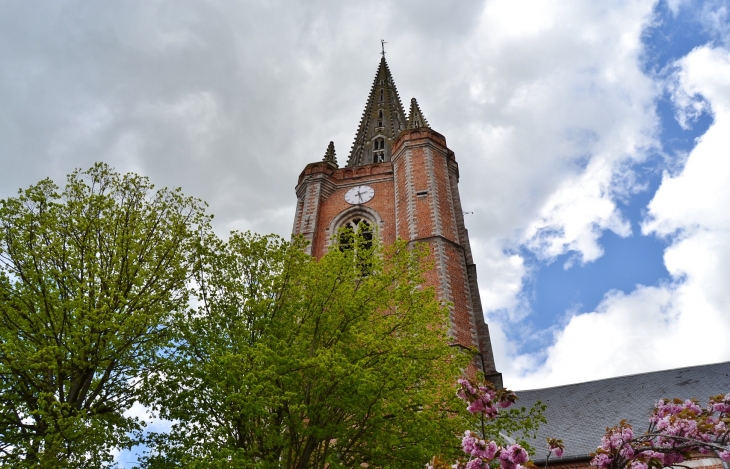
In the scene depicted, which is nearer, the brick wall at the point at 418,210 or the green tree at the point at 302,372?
the green tree at the point at 302,372

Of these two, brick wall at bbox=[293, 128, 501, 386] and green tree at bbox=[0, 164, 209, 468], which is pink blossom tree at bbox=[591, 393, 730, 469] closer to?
green tree at bbox=[0, 164, 209, 468]

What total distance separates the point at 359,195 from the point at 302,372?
17946mm

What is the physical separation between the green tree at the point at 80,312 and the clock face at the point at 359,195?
15.6m

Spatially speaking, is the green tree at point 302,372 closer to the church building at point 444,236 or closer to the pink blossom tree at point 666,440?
the church building at point 444,236

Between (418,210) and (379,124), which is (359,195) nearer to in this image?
(418,210)

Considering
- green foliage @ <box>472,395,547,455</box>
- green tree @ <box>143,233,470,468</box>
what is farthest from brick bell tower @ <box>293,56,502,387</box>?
green tree @ <box>143,233,470,468</box>

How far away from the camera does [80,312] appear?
821 cm

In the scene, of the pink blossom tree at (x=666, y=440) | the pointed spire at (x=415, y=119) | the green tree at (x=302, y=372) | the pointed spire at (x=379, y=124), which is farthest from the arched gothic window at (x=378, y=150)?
the pink blossom tree at (x=666, y=440)

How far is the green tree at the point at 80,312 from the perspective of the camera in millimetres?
7656

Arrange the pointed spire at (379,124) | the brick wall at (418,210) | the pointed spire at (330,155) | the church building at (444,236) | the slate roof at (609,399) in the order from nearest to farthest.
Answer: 1. the slate roof at (609,399)
2. the church building at (444,236)
3. the brick wall at (418,210)
4. the pointed spire at (330,155)
5. the pointed spire at (379,124)

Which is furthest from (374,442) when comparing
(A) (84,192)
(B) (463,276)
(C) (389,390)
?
(B) (463,276)

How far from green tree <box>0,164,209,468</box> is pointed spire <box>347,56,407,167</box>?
23.7 metres

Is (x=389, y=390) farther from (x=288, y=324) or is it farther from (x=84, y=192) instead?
(x=84, y=192)

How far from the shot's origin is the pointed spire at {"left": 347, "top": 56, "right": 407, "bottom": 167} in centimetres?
3438
